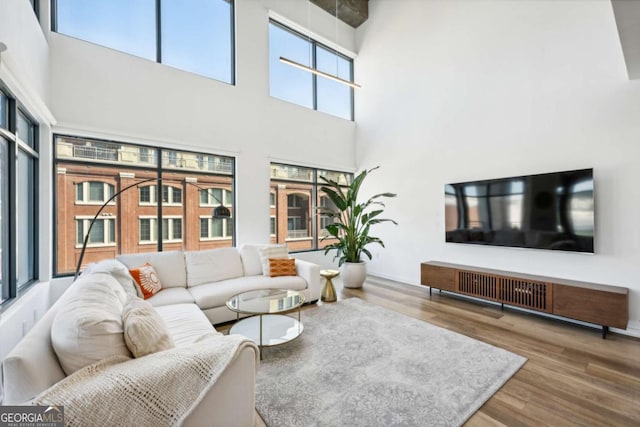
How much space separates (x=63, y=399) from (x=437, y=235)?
4.83 m

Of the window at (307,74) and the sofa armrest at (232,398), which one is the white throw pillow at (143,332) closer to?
the sofa armrest at (232,398)

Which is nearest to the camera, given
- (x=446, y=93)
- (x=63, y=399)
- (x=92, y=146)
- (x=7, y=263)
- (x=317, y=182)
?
(x=63, y=399)

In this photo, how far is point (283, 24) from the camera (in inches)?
218

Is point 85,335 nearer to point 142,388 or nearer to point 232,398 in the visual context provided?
point 142,388

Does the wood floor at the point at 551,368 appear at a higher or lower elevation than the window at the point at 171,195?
lower

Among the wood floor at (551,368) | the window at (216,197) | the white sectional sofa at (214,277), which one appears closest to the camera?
the wood floor at (551,368)

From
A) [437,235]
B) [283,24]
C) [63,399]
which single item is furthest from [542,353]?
[283,24]

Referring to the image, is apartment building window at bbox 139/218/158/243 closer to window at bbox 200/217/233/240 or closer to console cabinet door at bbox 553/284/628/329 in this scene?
window at bbox 200/217/233/240

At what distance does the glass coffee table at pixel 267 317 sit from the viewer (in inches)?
102

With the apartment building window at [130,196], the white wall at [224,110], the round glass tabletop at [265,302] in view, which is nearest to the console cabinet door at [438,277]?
the round glass tabletop at [265,302]

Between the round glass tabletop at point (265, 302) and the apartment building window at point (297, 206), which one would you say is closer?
the round glass tabletop at point (265, 302)

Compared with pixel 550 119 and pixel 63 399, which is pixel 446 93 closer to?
pixel 550 119

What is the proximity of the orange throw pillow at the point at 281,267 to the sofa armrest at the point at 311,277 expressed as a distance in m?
0.13

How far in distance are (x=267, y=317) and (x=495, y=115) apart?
14.0 feet
